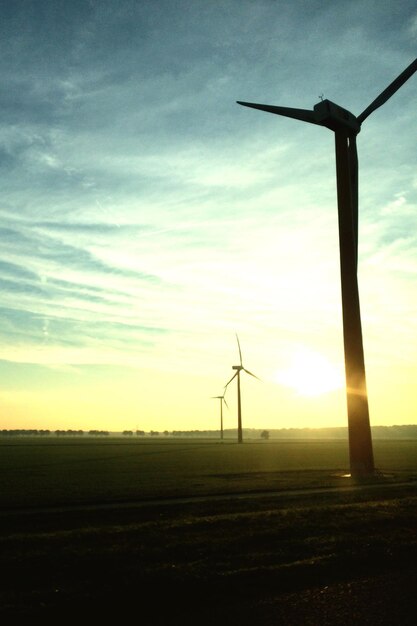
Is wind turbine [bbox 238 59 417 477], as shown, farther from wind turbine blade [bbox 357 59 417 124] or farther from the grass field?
the grass field

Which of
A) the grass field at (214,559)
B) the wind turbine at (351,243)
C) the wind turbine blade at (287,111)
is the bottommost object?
the grass field at (214,559)

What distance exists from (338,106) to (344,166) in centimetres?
544

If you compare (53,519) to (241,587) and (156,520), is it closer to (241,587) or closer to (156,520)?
(156,520)

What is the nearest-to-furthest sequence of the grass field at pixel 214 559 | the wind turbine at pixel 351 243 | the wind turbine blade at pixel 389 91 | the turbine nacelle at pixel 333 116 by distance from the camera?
the grass field at pixel 214 559, the wind turbine at pixel 351 243, the wind turbine blade at pixel 389 91, the turbine nacelle at pixel 333 116

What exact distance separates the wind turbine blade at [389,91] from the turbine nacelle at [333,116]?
44.2 inches

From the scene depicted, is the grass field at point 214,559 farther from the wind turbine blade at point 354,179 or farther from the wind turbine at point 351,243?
the wind turbine blade at point 354,179

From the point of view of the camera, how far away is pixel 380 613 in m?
7.57

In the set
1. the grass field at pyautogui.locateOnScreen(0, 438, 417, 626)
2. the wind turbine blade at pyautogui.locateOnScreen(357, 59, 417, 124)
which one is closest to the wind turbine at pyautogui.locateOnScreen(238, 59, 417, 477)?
the wind turbine blade at pyautogui.locateOnScreen(357, 59, 417, 124)

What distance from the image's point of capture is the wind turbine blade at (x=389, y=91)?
37.9 m

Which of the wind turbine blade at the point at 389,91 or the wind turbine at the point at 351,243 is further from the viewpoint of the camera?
the wind turbine blade at the point at 389,91

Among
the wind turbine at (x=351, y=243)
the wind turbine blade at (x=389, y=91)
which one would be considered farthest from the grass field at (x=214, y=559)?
the wind turbine blade at (x=389, y=91)

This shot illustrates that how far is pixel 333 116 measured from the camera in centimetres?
3962

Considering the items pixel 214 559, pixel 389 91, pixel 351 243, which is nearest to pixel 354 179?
pixel 351 243

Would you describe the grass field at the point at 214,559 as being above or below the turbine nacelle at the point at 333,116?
below
